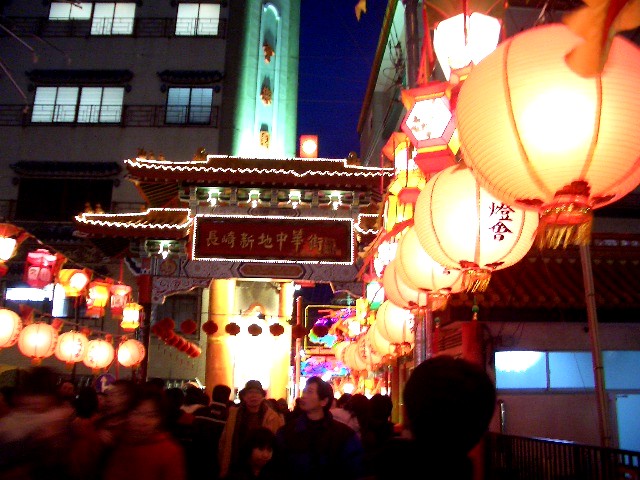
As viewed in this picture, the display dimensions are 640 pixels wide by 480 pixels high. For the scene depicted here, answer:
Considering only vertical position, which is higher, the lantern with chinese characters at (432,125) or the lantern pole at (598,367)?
the lantern with chinese characters at (432,125)

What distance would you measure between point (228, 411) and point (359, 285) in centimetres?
983

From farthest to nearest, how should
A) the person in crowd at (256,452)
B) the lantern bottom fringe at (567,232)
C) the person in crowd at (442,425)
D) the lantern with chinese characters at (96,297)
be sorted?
the lantern with chinese characters at (96,297) < the person in crowd at (256,452) < the lantern bottom fringe at (567,232) < the person in crowd at (442,425)

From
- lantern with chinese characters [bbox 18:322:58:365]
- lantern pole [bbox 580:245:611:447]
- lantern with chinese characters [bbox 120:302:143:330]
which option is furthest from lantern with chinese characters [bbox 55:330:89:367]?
lantern pole [bbox 580:245:611:447]

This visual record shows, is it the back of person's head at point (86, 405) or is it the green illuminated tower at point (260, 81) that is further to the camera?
the green illuminated tower at point (260, 81)

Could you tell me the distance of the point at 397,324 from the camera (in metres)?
11.1

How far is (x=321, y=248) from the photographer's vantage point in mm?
16422

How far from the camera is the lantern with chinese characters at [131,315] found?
1895 centimetres

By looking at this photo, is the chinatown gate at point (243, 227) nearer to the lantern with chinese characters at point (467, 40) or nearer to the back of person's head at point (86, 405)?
the lantern with chinese characters at point (467, 40)

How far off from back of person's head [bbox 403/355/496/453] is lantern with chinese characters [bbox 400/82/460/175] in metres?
5.18

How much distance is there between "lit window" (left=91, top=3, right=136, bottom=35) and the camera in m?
27.9

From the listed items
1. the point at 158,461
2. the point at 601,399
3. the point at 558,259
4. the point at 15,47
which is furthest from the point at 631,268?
the point at 15,47

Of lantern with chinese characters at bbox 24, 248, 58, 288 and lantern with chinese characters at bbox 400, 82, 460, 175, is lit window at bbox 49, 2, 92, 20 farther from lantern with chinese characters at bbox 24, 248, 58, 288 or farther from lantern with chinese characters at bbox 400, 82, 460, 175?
lantern with chinese characters at bbox 400, 82, 460, 175

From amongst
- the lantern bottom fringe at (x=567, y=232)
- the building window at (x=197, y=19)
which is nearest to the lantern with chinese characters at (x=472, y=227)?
the lantern bottom fringe at (x=567, y=232)

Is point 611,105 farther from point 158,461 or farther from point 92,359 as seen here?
point 92,359
